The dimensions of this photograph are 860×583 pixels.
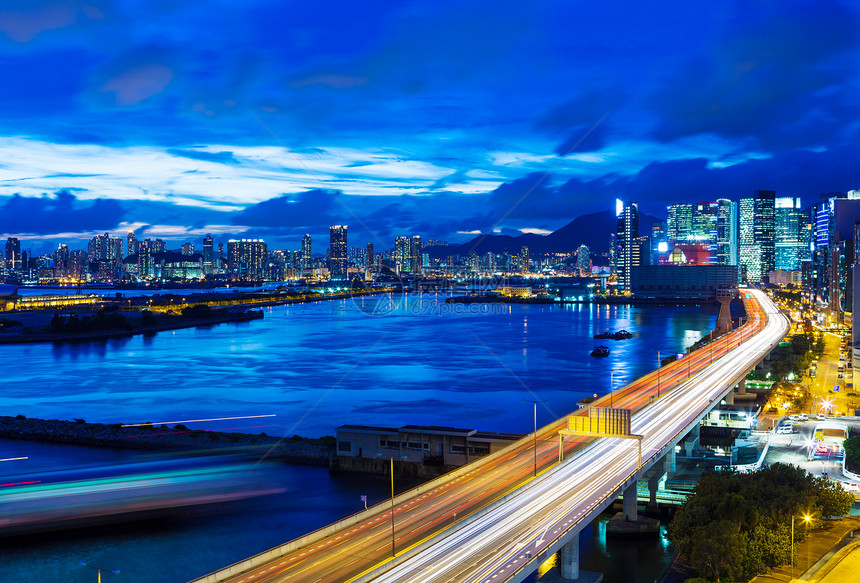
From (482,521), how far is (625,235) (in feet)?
263

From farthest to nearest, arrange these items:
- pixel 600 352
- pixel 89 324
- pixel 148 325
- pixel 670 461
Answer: pixel 148 325 < pixel 89 324 < pixel 600 352 < pixel 670 461

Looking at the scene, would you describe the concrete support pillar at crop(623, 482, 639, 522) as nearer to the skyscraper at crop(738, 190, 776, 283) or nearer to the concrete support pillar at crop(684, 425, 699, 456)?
the concrete support pillar at crop(684, 425, 699, 456)

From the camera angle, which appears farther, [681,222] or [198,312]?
[681,222]

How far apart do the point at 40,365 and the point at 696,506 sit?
20.4 m

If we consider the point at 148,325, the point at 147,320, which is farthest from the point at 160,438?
the point at 147,320

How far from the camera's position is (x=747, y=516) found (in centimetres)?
643

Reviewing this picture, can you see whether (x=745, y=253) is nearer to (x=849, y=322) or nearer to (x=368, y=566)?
(x=849, y=322)

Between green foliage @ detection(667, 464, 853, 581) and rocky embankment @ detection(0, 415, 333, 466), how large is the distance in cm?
549

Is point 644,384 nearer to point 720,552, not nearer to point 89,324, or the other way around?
point 720,552

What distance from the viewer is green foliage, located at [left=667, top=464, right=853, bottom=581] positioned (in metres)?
5.98

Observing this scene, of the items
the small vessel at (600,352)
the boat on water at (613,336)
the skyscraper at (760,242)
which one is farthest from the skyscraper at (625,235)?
the small vessel at (600,352)

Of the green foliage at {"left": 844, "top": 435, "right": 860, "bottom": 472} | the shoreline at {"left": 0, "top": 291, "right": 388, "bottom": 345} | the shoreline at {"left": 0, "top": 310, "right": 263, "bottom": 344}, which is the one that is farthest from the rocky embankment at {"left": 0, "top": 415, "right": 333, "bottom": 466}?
the shoreline at {"left": 0, "top": 291, "right": 388, "bottom": 345}

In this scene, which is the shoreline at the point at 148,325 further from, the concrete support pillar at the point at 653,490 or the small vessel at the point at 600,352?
the concrete support pillar at the point at 653,490

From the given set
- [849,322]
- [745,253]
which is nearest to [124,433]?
[849,322]
